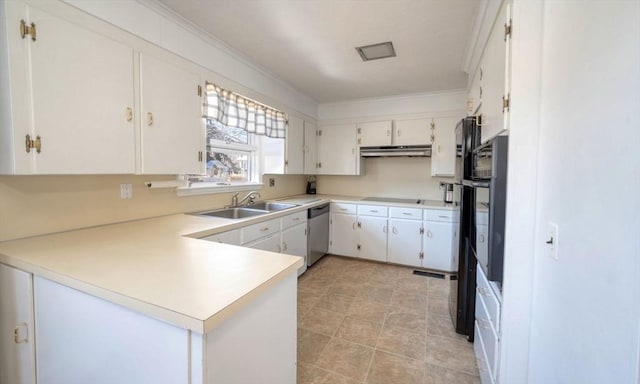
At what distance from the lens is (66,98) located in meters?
1.40

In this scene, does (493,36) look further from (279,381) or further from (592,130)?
(279,381)

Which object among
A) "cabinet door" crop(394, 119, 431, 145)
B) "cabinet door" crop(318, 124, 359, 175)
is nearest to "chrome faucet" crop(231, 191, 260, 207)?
"cabinet door" crop(318, 124, 359, 175)

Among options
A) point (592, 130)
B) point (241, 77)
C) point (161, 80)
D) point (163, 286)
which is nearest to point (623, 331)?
point (592, 130)

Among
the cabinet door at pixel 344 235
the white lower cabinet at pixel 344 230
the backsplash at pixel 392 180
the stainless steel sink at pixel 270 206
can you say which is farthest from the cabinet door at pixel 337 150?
the stainless steel sink at pixel 270 206

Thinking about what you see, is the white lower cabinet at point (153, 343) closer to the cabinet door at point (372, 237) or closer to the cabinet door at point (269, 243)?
the cabinet door at point (269, 243)

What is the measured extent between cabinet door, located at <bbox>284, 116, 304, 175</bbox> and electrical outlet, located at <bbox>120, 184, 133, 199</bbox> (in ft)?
5.90

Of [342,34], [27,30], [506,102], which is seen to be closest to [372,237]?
[342,34]

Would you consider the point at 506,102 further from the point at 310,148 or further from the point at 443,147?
the point at 310,148

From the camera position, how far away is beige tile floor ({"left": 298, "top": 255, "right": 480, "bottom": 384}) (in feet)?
5.57

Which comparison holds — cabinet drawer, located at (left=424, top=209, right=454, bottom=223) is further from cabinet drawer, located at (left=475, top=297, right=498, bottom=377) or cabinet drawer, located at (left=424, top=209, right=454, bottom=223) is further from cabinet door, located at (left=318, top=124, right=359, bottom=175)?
cabinet drawer, located at (left=475, top=297, right=498, bottom=377)

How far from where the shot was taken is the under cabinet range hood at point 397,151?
12.1ft

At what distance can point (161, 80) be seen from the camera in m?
1.87

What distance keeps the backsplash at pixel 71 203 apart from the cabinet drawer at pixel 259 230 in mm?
661

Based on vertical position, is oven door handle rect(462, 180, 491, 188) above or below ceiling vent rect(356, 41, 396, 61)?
below
